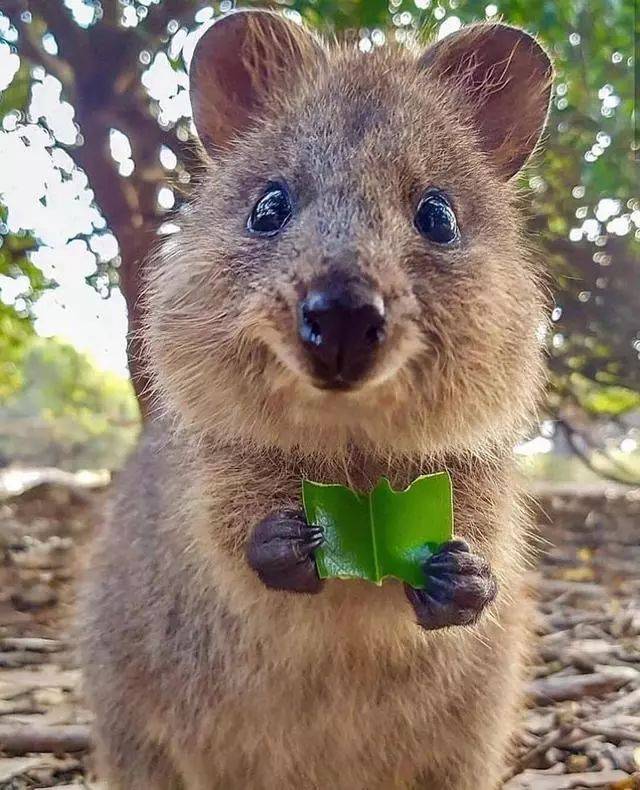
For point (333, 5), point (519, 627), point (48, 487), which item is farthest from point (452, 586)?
point (48, 487)

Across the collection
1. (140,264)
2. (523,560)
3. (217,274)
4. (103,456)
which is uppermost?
(140,264)

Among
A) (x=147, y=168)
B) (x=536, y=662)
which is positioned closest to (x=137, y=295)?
(x=147, y=168)

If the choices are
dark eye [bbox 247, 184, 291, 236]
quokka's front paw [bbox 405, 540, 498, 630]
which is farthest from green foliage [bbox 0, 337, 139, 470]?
quokka's front paw [bbox 405, 540, 498, 630]

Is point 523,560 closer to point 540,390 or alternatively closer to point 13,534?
point 540,390

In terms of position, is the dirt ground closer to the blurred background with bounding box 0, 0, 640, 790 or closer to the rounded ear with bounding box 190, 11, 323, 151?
the blurred background with bounding box 0, 0, 640, 790

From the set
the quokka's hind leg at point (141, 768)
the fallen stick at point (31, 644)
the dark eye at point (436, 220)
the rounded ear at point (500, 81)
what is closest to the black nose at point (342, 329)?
the dark eye at point (436, 220)

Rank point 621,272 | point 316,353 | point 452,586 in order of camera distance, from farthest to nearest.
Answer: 1. point 621,272
2. point 452,586
3. point 316,353

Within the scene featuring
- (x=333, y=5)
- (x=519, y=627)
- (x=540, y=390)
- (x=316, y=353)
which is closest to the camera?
(x=316, y=353)

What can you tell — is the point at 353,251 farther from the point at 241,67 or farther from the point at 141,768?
the point at 141,768
